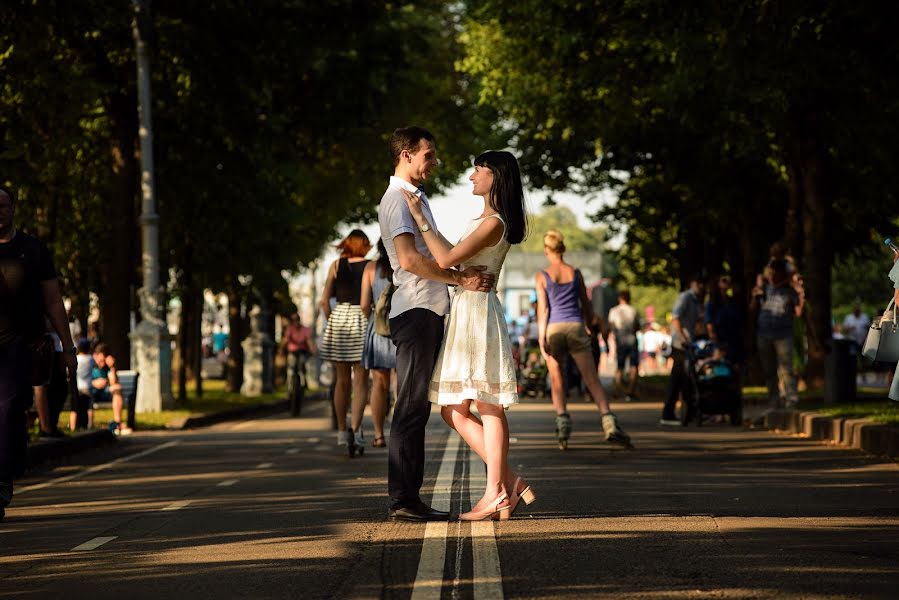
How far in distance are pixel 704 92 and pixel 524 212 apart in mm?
17948

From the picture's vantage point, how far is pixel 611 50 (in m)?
30.5

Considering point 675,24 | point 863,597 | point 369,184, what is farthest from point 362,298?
point 369,184

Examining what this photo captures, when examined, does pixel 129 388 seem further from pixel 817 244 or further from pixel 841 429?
pixel 817 244

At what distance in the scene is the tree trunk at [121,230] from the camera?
27.0 m

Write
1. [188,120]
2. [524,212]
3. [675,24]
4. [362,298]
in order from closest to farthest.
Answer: [524,212] < [362,298] < [675,24] < [188,120]

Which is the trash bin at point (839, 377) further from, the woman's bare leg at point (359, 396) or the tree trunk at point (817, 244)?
the woman's bare leg at point (359, 396)

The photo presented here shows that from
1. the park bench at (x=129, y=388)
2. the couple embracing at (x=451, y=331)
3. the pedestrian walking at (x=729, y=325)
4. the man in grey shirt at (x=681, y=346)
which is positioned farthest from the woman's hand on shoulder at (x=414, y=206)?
the pedestrian walking at (x=729, y=325)

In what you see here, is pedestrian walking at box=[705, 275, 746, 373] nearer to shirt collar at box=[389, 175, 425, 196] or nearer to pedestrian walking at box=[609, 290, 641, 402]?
pedestrian walking at box=[609, 290, 641, 402]

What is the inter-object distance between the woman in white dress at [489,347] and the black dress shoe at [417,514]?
0.17m

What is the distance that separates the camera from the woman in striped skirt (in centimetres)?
1555

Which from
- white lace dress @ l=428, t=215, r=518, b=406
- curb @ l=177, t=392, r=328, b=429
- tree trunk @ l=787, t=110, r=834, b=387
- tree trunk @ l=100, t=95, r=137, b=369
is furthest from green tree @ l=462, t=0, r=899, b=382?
white lace dress @ l=428, t=215, r=518, b=406

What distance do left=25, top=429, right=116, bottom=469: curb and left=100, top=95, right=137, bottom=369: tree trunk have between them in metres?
7.86

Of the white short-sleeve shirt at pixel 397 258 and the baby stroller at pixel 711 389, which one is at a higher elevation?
the white short-sleeve shirt at pixel 397 258

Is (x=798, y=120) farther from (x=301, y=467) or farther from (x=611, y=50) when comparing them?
(x=301, y=467)
